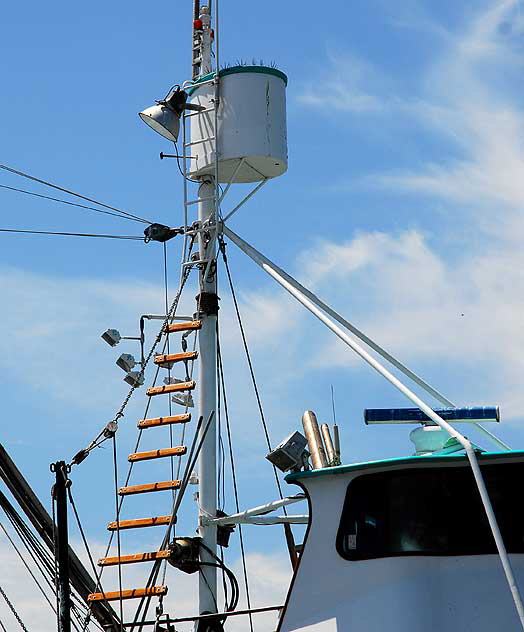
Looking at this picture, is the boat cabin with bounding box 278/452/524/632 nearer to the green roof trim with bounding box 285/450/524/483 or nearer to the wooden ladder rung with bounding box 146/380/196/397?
the green roof trim with bounding box 285/450/524/483

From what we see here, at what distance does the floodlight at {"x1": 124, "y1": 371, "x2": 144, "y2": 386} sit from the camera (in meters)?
25.7

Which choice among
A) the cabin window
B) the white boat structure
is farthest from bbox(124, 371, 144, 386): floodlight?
the cabin window

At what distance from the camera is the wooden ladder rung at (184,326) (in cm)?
2595

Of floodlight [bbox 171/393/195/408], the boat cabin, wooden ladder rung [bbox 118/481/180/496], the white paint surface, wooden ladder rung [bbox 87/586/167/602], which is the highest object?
the white paint surface

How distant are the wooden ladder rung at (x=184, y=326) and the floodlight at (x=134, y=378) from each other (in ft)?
3.18

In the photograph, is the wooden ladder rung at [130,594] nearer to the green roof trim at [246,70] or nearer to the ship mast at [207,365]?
the ship mast at [207,365]

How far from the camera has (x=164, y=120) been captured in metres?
26.2

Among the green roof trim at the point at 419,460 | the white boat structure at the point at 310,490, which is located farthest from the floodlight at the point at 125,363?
the green roof trim at the point at 419,460

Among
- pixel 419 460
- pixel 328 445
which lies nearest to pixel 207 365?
pixel 328 445

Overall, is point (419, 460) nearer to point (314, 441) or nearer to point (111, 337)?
point (314, 441)

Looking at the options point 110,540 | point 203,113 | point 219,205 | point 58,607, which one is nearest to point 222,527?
point 110,540

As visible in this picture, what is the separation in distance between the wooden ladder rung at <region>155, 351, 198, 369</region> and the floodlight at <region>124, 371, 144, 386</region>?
0.40 metres

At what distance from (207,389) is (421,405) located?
6.96m

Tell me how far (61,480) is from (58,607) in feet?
6.47
